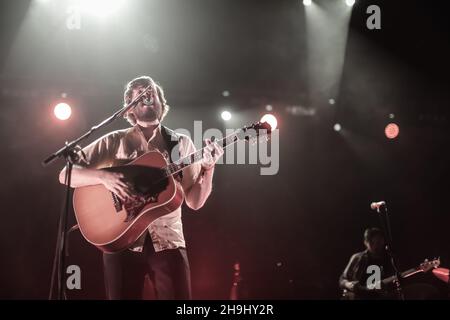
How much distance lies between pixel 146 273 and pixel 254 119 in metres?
4.19

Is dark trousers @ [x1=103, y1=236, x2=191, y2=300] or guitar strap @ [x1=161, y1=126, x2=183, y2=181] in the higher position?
guitar strap @ [x1=161, y1=126, x2=183, y2=181]

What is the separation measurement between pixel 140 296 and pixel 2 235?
149 inches

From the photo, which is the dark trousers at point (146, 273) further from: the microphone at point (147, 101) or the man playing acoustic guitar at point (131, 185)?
the microphone at point (147, 101)

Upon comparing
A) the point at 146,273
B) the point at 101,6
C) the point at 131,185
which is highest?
the point at 101,6

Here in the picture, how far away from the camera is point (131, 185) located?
3678 mm

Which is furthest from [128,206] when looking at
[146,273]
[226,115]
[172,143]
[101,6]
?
[226,115]

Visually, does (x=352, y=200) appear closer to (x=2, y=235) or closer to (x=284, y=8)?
(x=284, y=8)

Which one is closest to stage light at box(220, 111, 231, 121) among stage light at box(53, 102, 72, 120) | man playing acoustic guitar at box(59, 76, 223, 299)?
stage light at box(53, 102, 72, 120)

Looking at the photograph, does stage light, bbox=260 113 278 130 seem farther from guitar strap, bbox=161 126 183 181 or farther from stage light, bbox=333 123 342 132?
guitar strap, bbox=161 126 183 181

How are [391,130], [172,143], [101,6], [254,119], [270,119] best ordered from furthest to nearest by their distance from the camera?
[391,130]
[254,119]
[270,119]
[101,6]
[172,143]

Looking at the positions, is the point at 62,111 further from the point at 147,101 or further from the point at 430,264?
the point at 430,264

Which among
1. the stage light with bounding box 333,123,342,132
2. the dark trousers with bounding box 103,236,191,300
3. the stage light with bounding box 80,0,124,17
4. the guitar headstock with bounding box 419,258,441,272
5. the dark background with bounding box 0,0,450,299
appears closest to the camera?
the dark trousers with bounding box 103,236,191,300

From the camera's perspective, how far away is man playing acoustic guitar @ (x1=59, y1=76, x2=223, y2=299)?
3533 millimetres

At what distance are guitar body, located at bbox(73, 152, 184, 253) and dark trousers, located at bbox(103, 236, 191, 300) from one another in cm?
11
